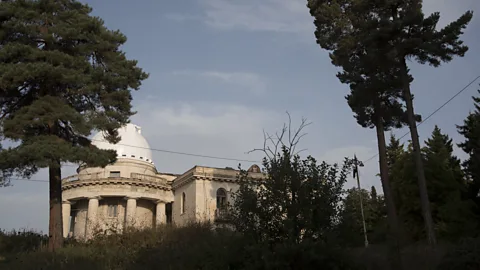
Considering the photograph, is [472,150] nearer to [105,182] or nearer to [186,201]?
[186,201]

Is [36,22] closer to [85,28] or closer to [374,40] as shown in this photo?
[85,28]

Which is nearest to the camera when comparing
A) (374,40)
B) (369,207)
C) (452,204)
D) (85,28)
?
(374,40)

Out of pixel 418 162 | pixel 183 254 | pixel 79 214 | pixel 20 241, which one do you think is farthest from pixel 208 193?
pixel 183 254

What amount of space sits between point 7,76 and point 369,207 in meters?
36.3

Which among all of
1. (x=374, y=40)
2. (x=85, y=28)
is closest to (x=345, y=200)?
(x=374, y=40)

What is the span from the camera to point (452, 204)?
26.3 metres

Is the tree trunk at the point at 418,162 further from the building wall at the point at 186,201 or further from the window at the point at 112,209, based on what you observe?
the window at the point at 112,209

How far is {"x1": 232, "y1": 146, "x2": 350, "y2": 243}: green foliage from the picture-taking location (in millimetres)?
10641

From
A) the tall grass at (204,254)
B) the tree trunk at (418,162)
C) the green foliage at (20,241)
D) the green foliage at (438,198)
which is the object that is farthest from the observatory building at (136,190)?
the tree trunk at (418,162)

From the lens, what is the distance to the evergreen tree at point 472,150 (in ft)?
94.8

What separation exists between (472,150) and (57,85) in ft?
85.7

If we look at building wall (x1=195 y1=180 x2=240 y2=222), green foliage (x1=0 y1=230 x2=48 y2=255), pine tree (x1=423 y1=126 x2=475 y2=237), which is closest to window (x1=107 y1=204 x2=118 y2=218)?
building wall (x1=195 y1=180 x2=240 y2=222)

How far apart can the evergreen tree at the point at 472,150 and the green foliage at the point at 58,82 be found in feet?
68.3

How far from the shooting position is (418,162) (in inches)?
708
